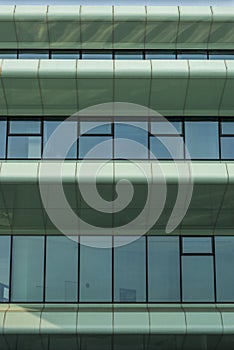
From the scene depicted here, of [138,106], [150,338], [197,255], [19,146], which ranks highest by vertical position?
[138,106]

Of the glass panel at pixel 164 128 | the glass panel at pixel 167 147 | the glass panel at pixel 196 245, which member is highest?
the glass panel at pixel 164 128

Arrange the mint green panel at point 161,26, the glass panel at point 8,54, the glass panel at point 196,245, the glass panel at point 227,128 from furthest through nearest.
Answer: the glass panel at point 8,54 < the mint green panel at point 161,26 < the glass panel at point 227,128 < the glass panel at point 196,245

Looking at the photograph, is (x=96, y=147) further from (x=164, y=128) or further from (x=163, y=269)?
(x=163, y=269)

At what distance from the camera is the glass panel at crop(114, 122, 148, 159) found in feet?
64.3

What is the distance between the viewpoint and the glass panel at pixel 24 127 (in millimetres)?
19844

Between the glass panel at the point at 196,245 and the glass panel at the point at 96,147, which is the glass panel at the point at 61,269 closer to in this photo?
the glass panel at the point at 96,147

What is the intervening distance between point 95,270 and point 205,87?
6597 millimetres

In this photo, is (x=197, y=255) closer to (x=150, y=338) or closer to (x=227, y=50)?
(x=150, y=338)

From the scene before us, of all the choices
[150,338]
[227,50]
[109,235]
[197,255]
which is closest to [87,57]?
[227,50]

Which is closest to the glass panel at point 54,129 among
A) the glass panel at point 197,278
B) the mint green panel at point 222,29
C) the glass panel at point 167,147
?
the glass panel at point 167,147

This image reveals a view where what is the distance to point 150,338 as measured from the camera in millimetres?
18516

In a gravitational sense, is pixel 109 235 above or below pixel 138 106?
below

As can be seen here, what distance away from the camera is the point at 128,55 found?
21.7m

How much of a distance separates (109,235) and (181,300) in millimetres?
2989
